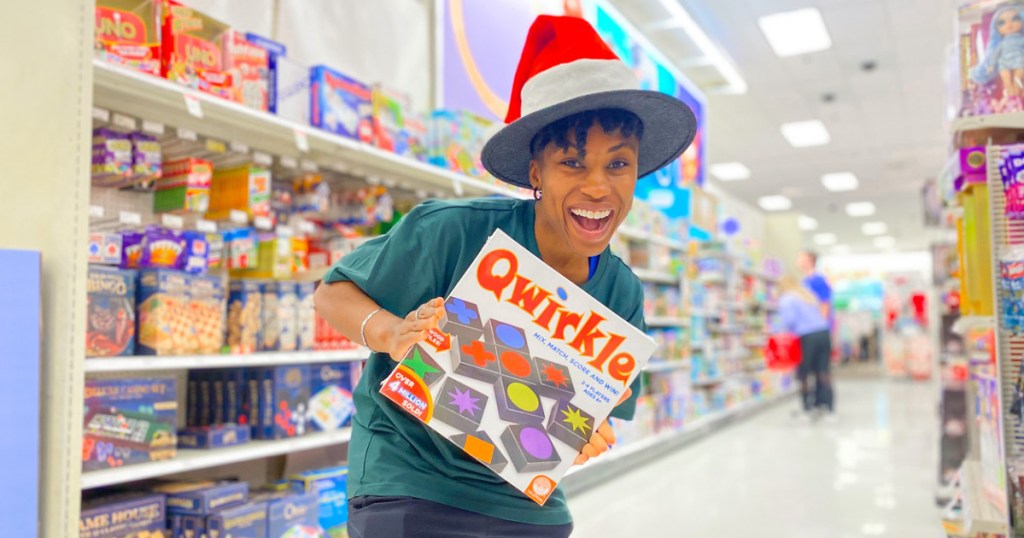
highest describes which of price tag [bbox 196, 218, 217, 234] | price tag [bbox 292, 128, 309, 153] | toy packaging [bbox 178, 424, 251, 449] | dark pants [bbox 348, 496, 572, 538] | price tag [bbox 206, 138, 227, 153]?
price tag [bbox 292, 128, 309, 153]

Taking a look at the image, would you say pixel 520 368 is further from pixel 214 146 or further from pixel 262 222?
pixel 214 146

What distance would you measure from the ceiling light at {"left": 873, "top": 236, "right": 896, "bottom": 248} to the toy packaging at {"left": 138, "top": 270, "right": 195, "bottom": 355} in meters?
25.0

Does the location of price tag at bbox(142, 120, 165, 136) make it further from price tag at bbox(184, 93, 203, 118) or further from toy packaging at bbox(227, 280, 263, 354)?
toy packaging at bbox(227, 280, 263, 354)

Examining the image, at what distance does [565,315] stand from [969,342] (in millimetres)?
3736

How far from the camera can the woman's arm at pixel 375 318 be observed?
1.15m

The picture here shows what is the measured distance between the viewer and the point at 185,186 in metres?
2.77

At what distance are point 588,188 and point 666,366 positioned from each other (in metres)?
5.28

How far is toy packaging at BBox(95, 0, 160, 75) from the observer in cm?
229

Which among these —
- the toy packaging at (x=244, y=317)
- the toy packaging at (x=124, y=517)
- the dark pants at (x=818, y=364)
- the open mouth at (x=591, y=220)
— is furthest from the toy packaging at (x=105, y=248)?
the dark pants at (x=818, y=364)

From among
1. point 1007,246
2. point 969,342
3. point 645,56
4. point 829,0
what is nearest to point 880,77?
point 829,0

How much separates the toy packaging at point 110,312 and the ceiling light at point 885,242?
25.2 metres

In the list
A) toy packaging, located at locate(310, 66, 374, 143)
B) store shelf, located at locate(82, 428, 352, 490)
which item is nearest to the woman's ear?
store shelf, located at locate(82, 428, 352, 490)

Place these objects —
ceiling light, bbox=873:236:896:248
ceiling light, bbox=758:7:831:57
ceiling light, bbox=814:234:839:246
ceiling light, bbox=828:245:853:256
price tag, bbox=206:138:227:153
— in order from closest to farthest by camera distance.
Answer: price tag, bbox=206:138:227:153, ceiling light, bbox=758:7:831:57, ceiling light, bbox=814:234:839:246, ceiling light, bbox=873:236:896:248, ceiling light, bbox=828:245:853:256

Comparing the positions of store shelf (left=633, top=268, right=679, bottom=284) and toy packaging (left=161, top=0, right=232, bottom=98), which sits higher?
toy packaging (left=161, top=0, right=232, bottom=98)
